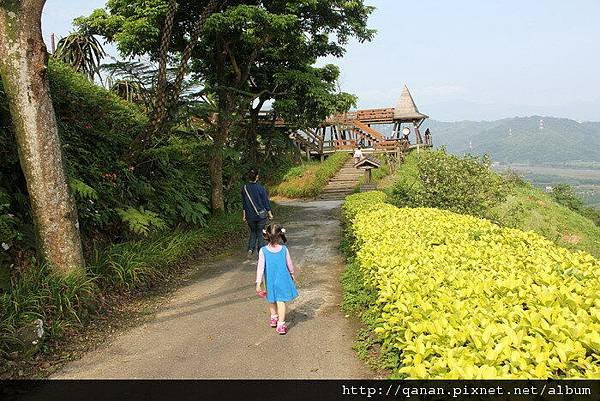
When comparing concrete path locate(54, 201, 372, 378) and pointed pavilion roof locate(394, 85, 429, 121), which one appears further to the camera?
pointed pavilion roof locate(394, 85, 429, 121)

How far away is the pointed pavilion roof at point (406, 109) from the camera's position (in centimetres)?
3691

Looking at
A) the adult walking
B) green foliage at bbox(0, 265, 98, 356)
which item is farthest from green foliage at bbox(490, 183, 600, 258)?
green foliage at bbox(0, 265, 98, 356)

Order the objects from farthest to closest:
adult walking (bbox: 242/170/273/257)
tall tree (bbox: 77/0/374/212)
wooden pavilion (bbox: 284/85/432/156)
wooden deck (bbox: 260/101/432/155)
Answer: wooden pavilion (bbox: 284/85/432/156) → wooden deck (bbox: 260/101/432/155) → tall tree (bbox: 77/0/374/212) → adult walking (bbox: 242/170/273/257)

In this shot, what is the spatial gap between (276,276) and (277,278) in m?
0.03

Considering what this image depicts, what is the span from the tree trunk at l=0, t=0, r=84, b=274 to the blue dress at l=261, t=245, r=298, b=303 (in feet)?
8.89

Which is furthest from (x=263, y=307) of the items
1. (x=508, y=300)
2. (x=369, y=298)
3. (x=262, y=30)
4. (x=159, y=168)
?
(x=262, y=30)

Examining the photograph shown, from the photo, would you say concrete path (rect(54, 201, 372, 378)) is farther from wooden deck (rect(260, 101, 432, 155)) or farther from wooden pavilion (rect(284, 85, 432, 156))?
wooden pavilion (rect(284, 85, 432, 156))

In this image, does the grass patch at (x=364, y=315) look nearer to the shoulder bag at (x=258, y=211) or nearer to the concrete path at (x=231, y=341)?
the concrete path at (x=231, y=341)

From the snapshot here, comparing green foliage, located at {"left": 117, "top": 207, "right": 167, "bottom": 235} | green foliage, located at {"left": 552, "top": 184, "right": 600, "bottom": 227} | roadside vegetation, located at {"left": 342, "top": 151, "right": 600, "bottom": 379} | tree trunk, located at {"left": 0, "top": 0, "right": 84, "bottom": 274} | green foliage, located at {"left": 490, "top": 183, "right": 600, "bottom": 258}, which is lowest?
green foliage, located at {"left": 552, "top": 184, "right": 600, "bottom": 227}

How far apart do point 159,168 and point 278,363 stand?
24.0 ft

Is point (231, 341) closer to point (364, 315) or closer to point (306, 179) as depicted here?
point (364, 315)

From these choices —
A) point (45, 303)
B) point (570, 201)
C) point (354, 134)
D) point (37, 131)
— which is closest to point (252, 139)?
point (354, 134)

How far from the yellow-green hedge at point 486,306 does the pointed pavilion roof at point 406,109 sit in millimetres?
32113

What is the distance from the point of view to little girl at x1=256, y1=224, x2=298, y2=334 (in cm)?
548
